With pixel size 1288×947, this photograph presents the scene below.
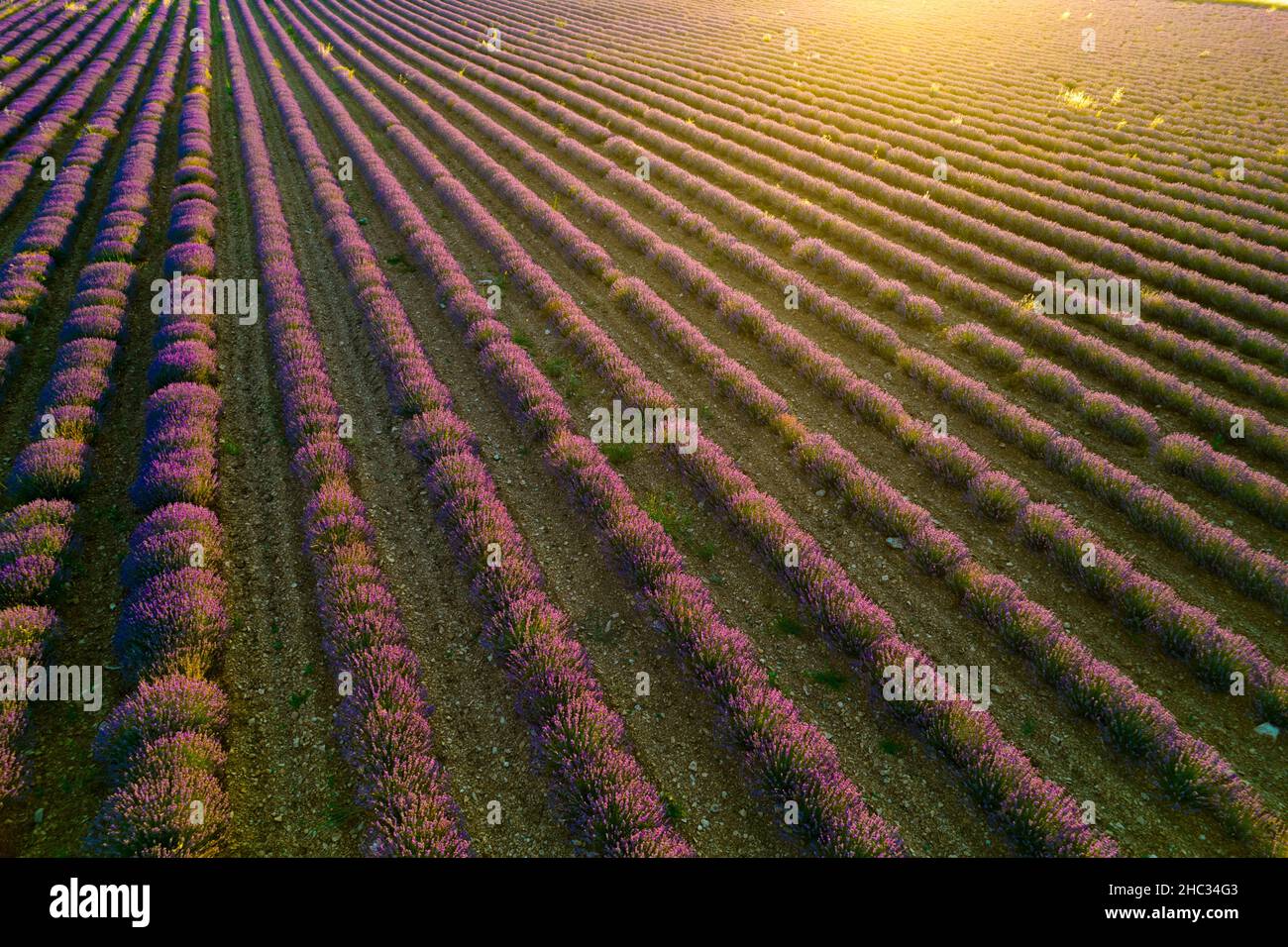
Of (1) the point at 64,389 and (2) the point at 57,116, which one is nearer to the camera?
(1) the point at 64,389

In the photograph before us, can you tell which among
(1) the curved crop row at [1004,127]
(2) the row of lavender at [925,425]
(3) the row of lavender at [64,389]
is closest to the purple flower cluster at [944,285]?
(2) the row of lavender at [925,425]

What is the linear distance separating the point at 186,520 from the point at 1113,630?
8435mm

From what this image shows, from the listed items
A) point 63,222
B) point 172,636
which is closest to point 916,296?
point 172,636

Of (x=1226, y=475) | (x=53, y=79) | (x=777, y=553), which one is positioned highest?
(x=53, y=79)

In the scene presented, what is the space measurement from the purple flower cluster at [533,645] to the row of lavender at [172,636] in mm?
1966

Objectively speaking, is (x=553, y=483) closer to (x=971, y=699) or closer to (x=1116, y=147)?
(x=971, y=699)

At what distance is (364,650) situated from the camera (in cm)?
453

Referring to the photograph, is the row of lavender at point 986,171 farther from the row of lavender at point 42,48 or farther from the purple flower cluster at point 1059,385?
the row of lavender at point 42,48

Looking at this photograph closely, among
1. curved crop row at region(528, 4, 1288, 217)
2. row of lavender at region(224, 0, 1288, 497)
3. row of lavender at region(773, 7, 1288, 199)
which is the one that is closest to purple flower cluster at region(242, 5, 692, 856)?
row of lavender at region(224, 0, 1288, 497)

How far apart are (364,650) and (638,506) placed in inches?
112

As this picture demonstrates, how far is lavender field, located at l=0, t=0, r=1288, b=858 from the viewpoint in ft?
13.0

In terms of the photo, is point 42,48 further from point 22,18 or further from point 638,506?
point 638,506
